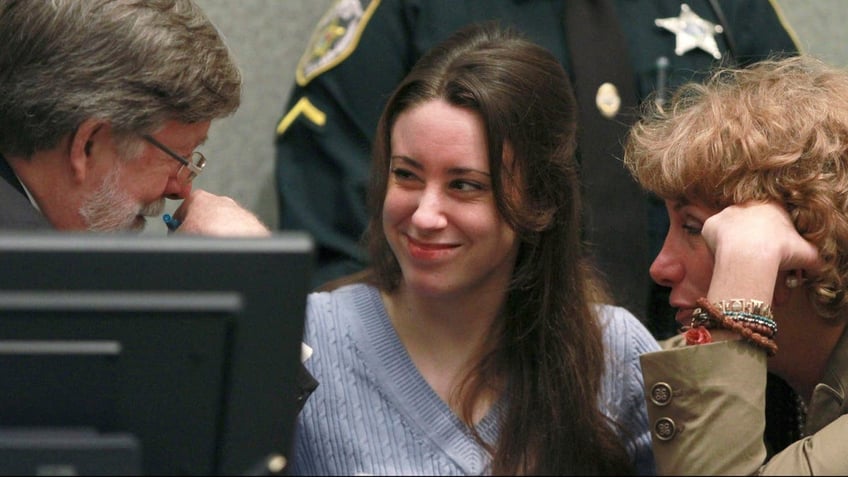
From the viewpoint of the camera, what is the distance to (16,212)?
5.90 ft

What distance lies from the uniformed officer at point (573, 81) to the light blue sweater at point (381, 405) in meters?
0.40

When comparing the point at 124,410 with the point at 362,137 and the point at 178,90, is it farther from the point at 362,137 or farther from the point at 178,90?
the point at 362,137

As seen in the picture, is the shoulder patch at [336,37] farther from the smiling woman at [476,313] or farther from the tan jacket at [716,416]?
the tan jacket at [716,416]

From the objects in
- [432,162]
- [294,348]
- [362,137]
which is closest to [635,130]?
[432,162]

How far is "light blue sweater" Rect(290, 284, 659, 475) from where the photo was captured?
6.07 ft

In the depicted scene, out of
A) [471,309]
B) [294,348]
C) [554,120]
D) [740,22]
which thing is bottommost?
[471,309]

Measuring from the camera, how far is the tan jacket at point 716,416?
1692 mm

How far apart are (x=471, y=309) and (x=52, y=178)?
0.64m

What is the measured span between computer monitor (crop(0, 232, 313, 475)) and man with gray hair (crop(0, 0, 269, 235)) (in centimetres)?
67

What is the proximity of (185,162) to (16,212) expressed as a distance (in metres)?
0.29

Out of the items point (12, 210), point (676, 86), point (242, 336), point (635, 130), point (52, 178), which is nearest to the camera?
point (242, 336)

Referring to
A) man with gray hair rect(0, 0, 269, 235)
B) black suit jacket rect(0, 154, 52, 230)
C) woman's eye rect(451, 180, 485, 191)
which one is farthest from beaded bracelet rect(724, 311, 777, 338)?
black suit jacket rect(0, 154, 52, 230)

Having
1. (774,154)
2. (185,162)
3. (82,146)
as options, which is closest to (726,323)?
(774,154)

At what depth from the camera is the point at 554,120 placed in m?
2.03
